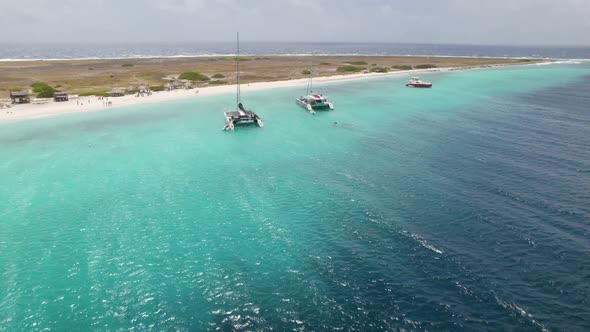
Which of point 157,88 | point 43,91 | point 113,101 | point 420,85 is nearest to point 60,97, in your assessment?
point 43,91

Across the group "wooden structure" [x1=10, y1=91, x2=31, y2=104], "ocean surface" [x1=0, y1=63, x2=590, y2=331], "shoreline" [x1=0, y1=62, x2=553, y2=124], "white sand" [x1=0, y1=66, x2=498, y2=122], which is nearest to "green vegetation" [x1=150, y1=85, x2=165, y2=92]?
"shoreline" [x1=0, y1=62, x2=553, y2=124]

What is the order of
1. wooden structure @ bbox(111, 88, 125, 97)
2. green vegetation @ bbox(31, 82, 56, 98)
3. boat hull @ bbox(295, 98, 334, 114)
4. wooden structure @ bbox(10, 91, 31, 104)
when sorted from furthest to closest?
wooden structure @ bbox(111, 88, 125, 97)
green vegetation @ bbox(31, 82, 56, 98)
boat hull @ bbox(295, 98, 334, 114)
wooden structure @ bbox(10, 91, 31, 104)

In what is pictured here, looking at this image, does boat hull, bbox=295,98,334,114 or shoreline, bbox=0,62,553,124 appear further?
boat hull, bbox=295,98,334,114

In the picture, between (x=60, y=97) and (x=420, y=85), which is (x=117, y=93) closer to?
(x=60, y=97)

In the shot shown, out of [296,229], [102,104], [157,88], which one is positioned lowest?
[296,229]

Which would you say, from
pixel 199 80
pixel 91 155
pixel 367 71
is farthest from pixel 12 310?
pixel 367 71

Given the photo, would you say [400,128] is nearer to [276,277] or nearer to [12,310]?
[276,277]

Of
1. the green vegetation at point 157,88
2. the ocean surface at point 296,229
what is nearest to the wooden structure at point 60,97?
the ocean surface at point 296,229

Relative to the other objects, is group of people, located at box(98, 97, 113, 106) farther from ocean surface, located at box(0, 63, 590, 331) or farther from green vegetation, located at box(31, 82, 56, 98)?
ocean surface, located at box(0, 63, 590, 331)
